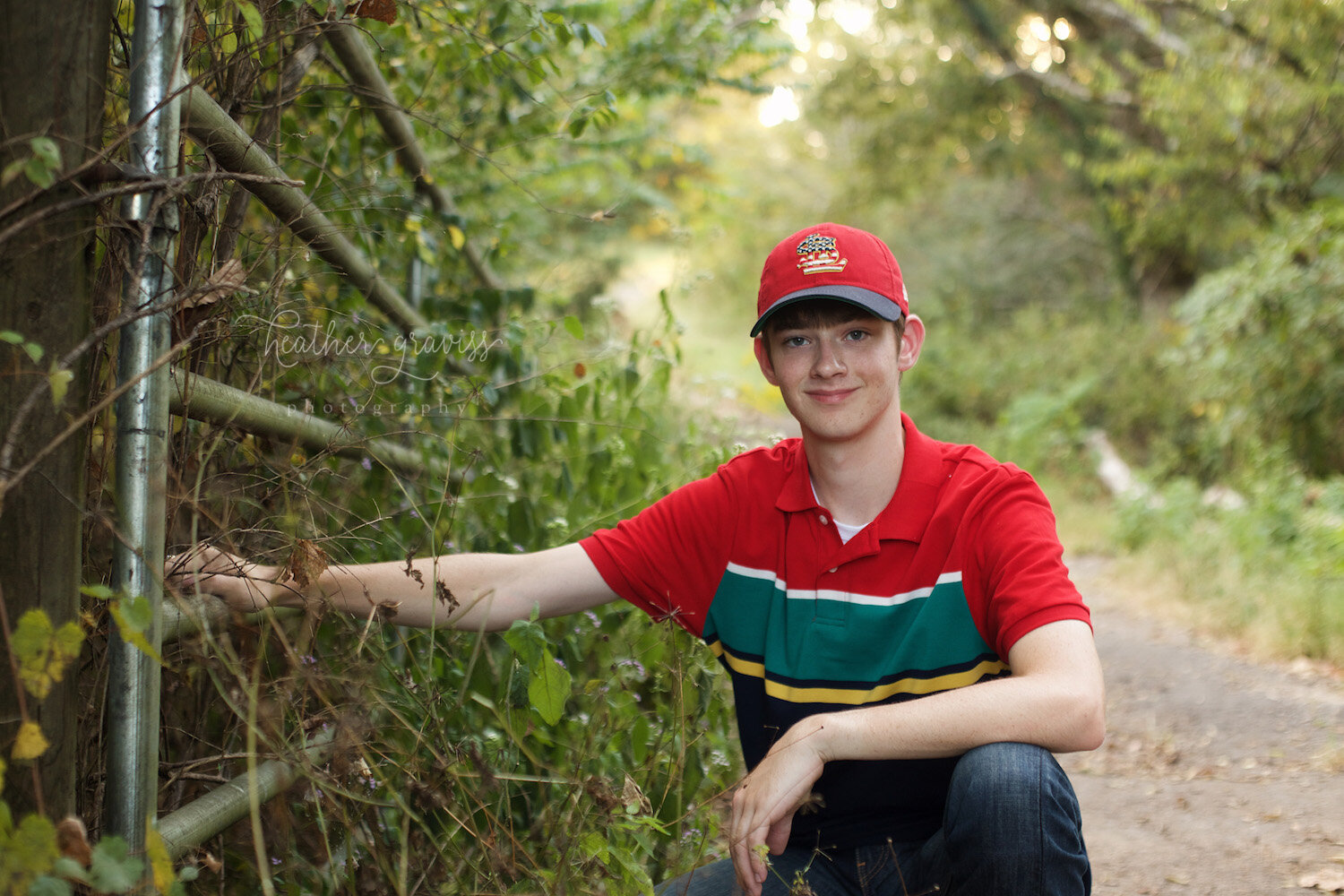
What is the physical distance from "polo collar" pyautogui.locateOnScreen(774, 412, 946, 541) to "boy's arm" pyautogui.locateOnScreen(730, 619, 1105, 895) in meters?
0.37

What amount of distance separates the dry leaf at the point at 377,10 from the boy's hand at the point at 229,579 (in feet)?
3.18

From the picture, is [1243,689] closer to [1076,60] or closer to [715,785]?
[715,785]

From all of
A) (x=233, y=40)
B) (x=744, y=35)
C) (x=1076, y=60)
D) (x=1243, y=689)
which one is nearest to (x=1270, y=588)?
(x=1243, y=689)

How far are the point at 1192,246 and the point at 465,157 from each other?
7.02m

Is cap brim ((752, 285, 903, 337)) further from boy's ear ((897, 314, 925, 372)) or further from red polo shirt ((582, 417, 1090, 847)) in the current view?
red polo shirt ((582, 417, 1090, 847))

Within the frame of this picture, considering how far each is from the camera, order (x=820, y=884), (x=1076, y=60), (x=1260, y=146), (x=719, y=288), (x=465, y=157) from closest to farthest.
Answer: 1. (x=820, y=884)
2. (x=465, y=157)
3. (x=1260, y=146)
4. (x=1076, y=60)
5. (x=719, y=288)

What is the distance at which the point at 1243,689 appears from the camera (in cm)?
487

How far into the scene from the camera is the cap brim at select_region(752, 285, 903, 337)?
2094mm

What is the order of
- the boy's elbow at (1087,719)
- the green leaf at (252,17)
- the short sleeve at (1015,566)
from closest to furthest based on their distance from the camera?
the green leaf at (252,17)
the boy's elbow at (1087,719)
the short sleeve at (1015,566)

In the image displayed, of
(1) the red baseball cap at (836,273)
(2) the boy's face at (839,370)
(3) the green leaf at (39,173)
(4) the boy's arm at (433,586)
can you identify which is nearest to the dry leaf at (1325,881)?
(2) the boy's face at (839,370)

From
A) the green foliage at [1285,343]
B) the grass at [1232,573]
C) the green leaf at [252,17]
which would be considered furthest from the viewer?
the green foliage at [1285,343]

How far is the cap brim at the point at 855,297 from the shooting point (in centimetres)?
209

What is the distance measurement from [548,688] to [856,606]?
66 centimetres

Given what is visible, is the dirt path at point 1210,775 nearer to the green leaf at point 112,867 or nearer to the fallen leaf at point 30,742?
the green leaf at point 112,867
